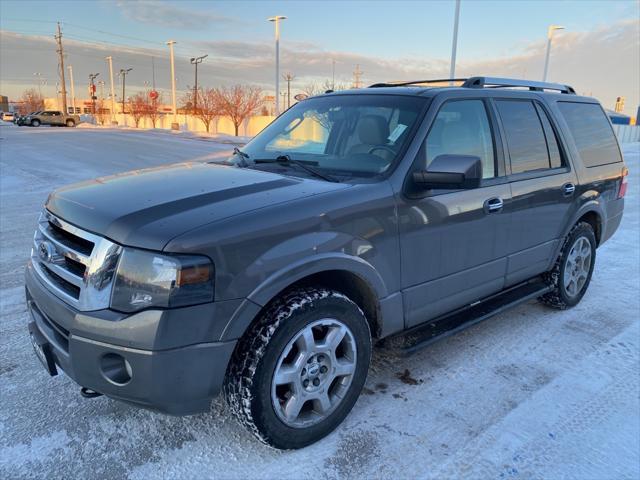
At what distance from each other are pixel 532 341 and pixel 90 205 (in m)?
3.36

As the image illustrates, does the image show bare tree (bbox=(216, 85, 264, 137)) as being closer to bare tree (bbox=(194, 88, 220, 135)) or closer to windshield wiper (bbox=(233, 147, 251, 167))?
bare tree (bbox=(194, 88, 220, 135))

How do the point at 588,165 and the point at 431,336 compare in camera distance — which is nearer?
the point at 431,336

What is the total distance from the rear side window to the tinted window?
0.54 metres

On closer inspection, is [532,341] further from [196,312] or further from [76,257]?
[76,257]

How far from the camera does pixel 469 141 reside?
3475 mm

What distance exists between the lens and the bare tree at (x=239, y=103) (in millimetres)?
48656

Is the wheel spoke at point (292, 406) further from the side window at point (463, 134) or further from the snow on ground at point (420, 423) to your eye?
the side window at point (463, 134)

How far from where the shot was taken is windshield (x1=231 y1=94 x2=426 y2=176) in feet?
10.3

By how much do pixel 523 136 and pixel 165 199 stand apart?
278 cm

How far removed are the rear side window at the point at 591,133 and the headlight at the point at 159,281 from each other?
368 cm

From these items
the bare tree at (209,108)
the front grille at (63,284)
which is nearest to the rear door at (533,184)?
the front grille at (63,284)

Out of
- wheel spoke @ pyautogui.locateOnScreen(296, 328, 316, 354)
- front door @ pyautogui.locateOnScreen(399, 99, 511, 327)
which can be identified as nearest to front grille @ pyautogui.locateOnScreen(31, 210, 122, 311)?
wheel spoke @ pyautogui.locateOnScreen(296, 328, 316, 354)

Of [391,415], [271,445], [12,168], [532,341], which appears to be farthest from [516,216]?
[12,168]

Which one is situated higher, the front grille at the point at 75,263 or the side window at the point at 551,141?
the side window at the point at 551,141
